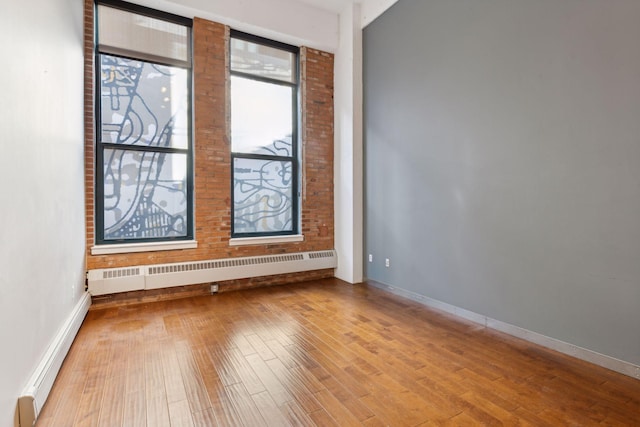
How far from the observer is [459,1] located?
10.9ft

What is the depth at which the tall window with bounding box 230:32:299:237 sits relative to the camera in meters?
4.59

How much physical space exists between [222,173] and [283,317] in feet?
A: 7.05

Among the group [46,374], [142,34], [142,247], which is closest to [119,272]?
[142,247]

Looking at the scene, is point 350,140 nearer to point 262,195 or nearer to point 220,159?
point 262,195

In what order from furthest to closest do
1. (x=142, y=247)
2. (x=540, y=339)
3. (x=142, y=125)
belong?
(x=142, y=125) → (x=142, y=247) → (x=540, y=339)

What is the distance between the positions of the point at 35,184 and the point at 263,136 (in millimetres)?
3110

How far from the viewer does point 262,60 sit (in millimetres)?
4766

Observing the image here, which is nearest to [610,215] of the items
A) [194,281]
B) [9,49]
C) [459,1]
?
[459,1]

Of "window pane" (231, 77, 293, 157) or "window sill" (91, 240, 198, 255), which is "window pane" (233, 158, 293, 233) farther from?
"window sill" (91, 240, 198, 255)

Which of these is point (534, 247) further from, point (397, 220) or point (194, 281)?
point (194, 281)

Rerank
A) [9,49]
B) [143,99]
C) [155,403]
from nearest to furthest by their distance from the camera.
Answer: [9,49] → [155,403] → [143,99]

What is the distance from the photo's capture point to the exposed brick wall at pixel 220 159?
12.5 ft

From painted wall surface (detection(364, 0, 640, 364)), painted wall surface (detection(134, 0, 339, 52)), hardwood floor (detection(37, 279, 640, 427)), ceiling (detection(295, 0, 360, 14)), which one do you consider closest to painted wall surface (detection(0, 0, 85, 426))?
hardwood floor (detection(37, 279, 640, 427))

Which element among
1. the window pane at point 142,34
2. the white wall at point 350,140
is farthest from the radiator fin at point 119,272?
the white wall at point 350,140
